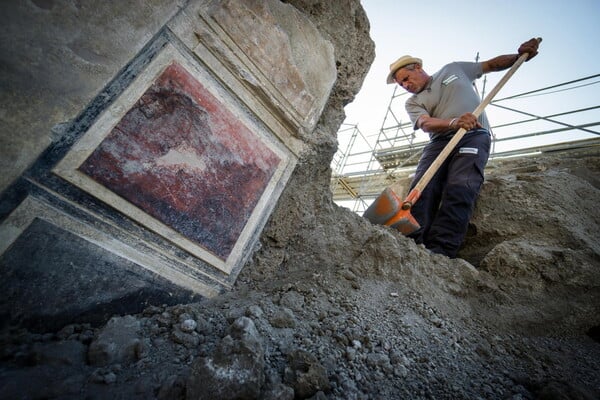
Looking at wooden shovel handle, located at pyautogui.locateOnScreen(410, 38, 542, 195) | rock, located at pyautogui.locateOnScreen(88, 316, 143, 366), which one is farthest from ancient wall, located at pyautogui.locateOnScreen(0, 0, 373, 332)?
wooden shovel handle, located at pyautogui.locateOnScreen(410, 38, 542, 195)

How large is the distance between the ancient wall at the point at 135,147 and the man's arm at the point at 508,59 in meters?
2.71

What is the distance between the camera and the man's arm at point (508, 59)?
2.85m

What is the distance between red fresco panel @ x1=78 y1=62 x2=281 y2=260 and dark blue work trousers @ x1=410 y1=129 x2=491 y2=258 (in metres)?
1.66

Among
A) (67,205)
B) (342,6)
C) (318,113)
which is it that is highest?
(342,6)

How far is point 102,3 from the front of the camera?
1035 mm

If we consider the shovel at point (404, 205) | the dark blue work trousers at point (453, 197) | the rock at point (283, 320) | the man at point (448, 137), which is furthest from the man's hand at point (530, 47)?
the rock at point (283, 320)

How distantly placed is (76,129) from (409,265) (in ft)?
6.21

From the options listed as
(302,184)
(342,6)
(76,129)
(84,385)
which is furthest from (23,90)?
(342,6)

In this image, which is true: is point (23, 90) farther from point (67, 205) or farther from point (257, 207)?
point (257, 207)

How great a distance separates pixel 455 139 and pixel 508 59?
1446 millimetres

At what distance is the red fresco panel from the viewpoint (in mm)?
1119

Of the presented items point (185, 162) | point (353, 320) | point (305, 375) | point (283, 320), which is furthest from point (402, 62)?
point (305, 375)

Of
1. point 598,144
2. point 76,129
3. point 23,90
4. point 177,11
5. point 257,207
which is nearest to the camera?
point 23,90

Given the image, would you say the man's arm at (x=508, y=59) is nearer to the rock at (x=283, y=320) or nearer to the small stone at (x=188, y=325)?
the rock at (x=283, y=320)
